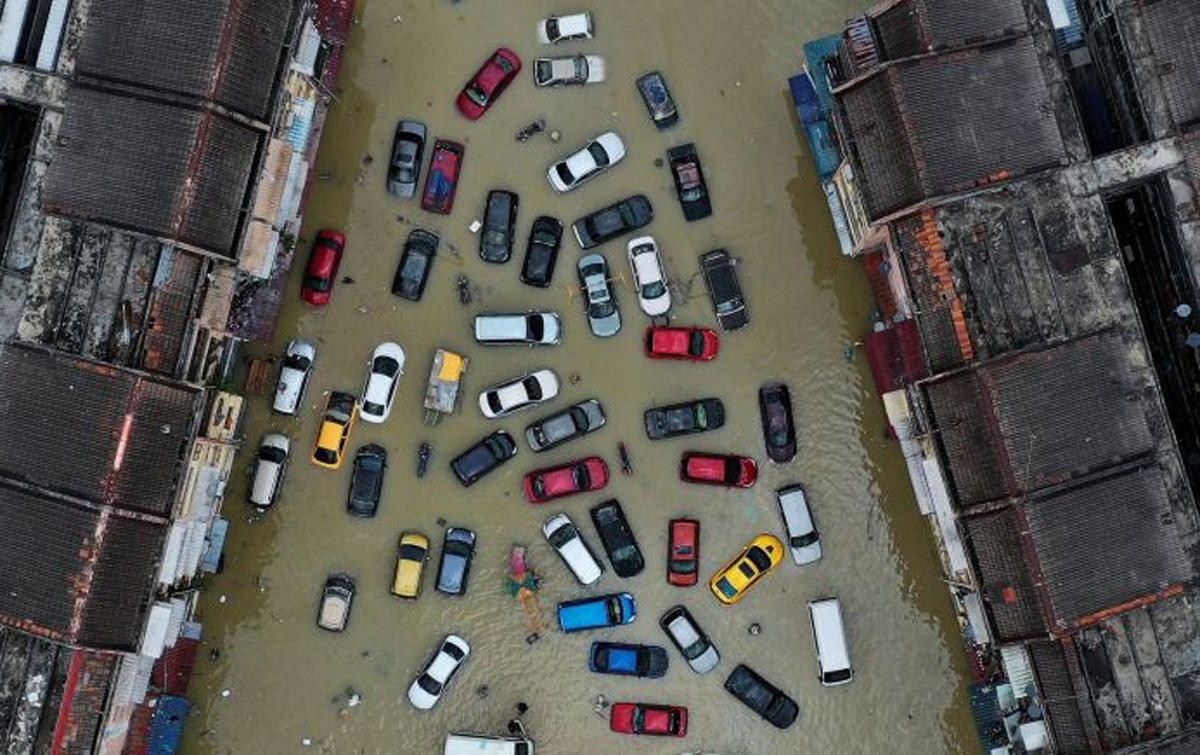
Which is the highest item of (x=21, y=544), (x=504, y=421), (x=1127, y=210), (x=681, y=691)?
(x=1127, y=210)

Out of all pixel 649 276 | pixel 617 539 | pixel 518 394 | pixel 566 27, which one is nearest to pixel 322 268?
pixel 518 394

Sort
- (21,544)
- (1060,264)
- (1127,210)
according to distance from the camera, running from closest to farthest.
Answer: (21,544) → (1060,264) → (1127,210)

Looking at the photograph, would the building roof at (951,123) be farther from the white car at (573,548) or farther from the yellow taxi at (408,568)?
the yellow taxi at (408,568)

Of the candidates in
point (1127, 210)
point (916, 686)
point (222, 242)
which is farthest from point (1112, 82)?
point (222, 242)

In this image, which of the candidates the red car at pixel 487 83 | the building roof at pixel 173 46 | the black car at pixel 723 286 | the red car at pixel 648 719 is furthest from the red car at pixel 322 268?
the red car at pixel 648 719

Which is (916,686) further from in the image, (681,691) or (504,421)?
(504,421)

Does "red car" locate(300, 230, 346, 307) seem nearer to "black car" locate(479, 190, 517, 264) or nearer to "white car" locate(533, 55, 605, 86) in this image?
"black car" locate(479, 190, 517, 264)
